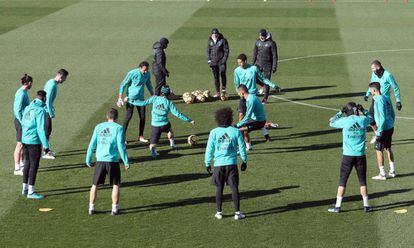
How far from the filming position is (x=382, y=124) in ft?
65.0

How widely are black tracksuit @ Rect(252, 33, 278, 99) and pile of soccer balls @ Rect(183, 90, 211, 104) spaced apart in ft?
5.94

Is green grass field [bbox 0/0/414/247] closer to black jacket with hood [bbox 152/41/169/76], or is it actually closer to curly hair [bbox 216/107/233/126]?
black jacket with hood [bbox 152/41/169/76]

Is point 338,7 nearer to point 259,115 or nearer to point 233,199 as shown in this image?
point 259,115

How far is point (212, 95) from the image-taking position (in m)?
29.5

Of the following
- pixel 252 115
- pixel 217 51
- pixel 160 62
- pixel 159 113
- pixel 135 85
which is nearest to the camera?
pixel 159 113

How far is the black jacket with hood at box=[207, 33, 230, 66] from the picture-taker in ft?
95.0

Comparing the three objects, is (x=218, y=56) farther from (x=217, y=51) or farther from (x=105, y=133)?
(x=105, y=133)

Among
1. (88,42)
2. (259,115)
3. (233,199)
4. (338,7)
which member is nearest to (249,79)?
(259,115)

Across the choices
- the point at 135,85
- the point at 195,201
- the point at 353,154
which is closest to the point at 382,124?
the point at 353,154

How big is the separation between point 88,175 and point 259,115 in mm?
4441

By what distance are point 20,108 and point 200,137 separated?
5.51 m

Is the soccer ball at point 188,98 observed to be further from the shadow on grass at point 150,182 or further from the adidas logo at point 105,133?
the adidas logo at point 105,133

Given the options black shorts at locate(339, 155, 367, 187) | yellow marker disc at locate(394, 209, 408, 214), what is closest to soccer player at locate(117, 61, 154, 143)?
black shorts at locate(339, 155, 367, 187)

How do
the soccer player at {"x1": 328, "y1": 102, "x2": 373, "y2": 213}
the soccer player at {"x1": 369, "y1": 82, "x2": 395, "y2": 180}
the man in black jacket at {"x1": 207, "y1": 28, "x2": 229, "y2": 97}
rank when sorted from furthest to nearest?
the man in black jacket at {"x1": 207, "y1": 28, "x2": 229, "y2": 97} < the soccer player at {"x1": 369, "y1": 82, "x2": 395, "y2": 180} < the soccer player at {"x1": 328, "y1": 102, "x2": 373, "y2": 213}
